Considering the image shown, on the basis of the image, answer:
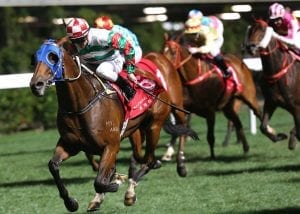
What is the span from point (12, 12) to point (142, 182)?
11983mm

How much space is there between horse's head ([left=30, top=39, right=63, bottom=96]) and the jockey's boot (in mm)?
1018

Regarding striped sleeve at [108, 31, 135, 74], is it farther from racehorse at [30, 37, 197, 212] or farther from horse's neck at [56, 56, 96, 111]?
horse's neck at [56, 56, 96, 111]

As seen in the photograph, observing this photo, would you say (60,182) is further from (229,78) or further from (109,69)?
(229,78)

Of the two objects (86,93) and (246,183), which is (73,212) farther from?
(246,183)

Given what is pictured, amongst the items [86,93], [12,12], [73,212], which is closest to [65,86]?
[86,93]

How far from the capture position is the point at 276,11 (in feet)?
34.9

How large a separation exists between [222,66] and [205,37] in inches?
23.1

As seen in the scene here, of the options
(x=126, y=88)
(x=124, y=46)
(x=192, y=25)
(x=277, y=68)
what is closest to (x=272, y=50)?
(x=277, y=68)

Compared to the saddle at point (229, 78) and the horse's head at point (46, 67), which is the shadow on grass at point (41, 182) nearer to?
the saddle at point (229, 78)

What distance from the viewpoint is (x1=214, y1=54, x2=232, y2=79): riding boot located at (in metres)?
12.3

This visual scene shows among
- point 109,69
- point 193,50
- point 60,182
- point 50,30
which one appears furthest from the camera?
point 50,30

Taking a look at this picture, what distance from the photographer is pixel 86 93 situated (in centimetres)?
745

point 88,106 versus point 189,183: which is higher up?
point 88,106

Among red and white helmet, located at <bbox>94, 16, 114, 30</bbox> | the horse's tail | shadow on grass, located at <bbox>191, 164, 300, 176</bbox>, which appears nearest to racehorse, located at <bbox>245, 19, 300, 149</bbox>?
shadow on grass, located at <bbox>191, 164, 300, 176</bbox>
